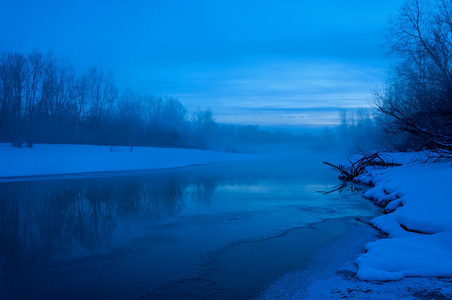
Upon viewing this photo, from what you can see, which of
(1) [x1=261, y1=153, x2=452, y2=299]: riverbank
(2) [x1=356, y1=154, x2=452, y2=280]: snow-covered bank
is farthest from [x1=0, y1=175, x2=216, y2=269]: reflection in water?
(2) [x1=356, y1=154, x2=452, y2=280]: snow-covered bank

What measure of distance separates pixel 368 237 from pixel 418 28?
15120mm

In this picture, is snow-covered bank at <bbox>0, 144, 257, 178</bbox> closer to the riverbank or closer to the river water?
the river water

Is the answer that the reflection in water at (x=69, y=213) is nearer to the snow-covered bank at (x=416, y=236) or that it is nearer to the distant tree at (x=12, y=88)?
the snow-covered bank at (x=416, y=236)

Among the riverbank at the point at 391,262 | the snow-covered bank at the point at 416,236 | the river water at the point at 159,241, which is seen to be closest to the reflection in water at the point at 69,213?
the river water at the point at 159,241

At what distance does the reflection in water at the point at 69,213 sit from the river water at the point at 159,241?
0.09 feet

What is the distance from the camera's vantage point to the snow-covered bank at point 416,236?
425cm

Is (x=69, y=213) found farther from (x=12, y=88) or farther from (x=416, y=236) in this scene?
(x=12, y=88)

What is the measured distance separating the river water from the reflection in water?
0.09ft

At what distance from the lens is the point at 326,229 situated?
A: 722 cm

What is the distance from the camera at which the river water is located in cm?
433

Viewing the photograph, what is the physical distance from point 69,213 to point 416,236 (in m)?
8.25

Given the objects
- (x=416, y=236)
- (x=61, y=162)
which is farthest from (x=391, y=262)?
(x=61, y=162)

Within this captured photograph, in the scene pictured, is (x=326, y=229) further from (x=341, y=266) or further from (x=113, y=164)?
(x=113, y=164)

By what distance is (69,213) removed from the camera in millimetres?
8914
